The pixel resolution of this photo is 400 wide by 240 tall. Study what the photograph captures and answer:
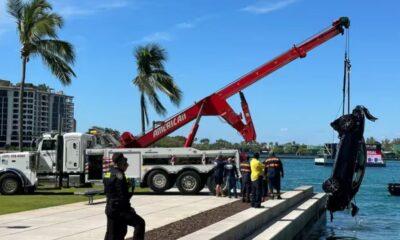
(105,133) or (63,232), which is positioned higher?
(105,133)

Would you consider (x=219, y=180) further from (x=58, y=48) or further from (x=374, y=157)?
(x=374, y=157)

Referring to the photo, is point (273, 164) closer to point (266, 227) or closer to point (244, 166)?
point (244, 166)

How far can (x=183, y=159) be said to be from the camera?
24.9 meters

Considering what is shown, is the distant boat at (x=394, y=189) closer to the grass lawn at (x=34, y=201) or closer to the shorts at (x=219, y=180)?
the shorts at (x=219, y=180)

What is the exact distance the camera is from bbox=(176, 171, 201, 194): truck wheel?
24422 millimetres

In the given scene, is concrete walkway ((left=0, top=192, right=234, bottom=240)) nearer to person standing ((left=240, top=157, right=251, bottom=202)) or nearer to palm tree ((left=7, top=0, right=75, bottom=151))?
person standing ((left=240, top=157, right=251, bottom=202))

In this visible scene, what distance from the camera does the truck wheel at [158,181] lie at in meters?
24.8

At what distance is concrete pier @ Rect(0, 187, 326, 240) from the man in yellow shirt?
44cm

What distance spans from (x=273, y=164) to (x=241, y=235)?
8475mm

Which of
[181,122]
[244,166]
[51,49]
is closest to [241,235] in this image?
[244,166]

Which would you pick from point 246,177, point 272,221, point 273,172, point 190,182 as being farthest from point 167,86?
point 272,221

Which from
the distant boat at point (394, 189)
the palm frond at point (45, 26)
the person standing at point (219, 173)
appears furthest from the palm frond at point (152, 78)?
the distant boat at point (394, 189)

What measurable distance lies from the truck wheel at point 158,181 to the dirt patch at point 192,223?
6.01m

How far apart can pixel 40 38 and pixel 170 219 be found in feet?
57.5
